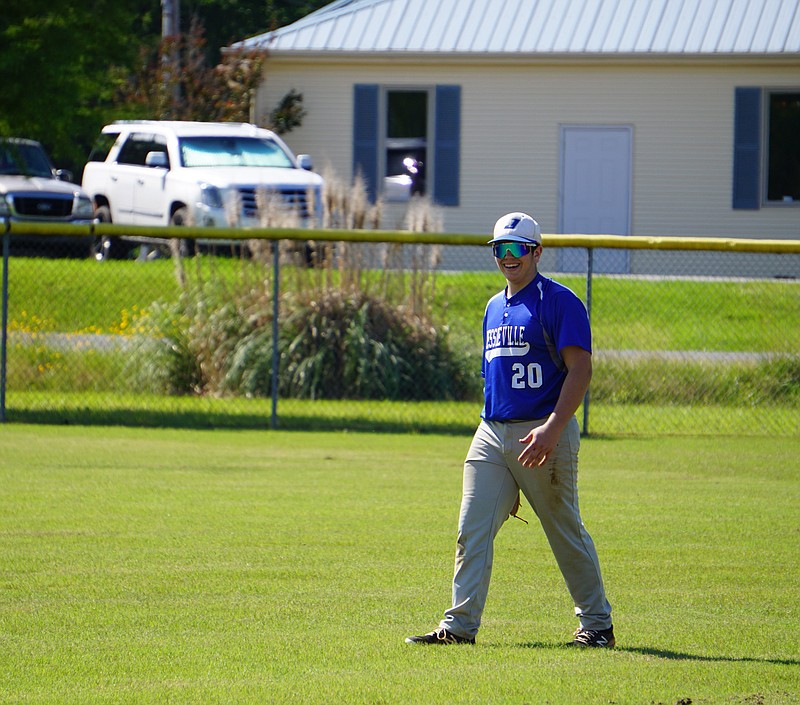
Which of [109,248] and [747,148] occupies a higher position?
[747,148]

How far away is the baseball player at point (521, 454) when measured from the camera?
5.44 metres

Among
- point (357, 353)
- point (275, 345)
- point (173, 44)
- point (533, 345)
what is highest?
point (173, 44)

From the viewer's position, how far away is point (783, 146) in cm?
2461

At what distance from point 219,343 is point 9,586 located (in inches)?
328

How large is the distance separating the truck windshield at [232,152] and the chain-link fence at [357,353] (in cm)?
597

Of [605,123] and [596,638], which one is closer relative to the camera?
[596,638]

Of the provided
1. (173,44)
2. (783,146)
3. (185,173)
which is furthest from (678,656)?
(173,44)

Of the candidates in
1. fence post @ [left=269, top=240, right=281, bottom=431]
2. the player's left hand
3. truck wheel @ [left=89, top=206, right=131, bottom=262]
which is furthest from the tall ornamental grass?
the player's left hand

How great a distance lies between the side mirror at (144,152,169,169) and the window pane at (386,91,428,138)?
A: 506 cm

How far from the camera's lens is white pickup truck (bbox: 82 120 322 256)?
20344mm

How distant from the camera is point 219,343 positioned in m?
14.7

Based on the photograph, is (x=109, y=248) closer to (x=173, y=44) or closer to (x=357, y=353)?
(x=173, y=44)

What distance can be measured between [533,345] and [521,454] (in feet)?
1.44

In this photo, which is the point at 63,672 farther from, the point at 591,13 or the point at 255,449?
the point at 591,13
